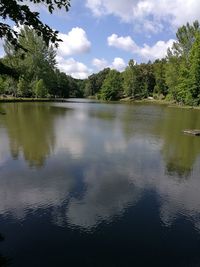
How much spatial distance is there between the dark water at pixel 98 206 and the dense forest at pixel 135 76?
21.3 meters

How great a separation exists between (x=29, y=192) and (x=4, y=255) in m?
4.29

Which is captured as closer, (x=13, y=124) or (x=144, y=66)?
(x=13, y=124)

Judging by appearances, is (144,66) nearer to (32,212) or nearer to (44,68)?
(44,68)

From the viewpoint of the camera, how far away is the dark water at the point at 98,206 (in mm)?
7879

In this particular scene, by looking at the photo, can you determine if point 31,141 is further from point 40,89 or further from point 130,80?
point 130,80

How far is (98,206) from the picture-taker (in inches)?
420

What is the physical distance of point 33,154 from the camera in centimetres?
1811

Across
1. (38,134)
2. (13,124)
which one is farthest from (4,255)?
(13,124)

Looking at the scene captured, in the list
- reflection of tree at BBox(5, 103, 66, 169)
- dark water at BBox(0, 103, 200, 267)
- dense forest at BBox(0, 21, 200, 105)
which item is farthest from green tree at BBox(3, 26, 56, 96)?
dark water at BBox(0, 103, 200, 267)

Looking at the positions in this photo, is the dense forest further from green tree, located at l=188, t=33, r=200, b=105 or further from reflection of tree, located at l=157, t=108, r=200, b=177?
reflection of tree, located at l=157, t=108, r=200, b=177

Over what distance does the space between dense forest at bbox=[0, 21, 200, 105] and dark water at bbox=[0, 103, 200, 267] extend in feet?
70.0

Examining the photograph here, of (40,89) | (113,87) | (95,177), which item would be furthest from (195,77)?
(95,177)

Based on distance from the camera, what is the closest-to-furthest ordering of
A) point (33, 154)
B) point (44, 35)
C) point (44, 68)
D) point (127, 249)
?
point (44, 35), point (127, 249), point (33, 154), point (44, 68)

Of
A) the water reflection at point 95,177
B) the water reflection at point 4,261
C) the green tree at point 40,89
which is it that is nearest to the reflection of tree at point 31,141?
the water reflection at point 95,177
